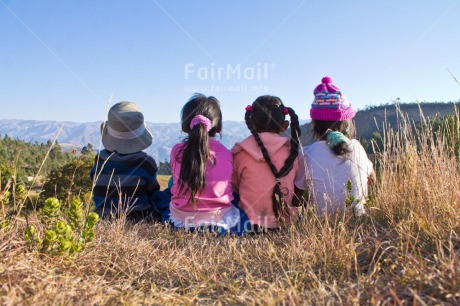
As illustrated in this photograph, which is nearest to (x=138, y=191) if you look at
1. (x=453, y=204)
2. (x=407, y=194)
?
(x=407, y=194)

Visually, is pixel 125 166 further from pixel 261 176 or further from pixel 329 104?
pixel 329 104

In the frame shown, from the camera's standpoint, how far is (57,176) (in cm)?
1839

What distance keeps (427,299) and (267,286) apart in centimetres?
73

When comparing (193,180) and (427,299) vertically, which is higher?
(193,180)

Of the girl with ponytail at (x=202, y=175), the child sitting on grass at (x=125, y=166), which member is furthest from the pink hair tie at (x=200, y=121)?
the child sitting on grass at (x=125, y=166)

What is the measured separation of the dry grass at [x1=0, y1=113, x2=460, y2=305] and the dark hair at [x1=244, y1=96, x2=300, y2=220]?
1.68ft

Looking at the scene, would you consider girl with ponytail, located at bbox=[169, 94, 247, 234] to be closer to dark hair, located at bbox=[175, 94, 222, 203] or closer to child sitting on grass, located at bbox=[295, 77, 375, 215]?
dark hair, located at bbox=[175, 94, 222, 203]

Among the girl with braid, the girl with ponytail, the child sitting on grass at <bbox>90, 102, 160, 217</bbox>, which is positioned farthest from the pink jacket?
the child sitting on grass at <bbox>90, 102, 160, 217</bbox>

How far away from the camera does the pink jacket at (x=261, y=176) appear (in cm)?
337

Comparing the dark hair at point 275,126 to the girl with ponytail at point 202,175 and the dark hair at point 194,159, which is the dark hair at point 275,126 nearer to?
the girl with ponytail at point 202,175

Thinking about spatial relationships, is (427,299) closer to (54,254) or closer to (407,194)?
(407,194)

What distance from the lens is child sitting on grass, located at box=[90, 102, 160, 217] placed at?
145 inches

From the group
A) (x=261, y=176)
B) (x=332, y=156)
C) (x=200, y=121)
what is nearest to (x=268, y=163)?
(x=261, y=176)

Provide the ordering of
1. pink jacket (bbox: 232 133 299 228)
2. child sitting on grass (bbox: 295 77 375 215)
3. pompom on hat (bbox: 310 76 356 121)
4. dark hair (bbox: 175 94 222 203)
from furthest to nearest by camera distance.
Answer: pompom on hat (bbox: 310 76 356 121) < pink jacket (bbox: 232 133 299 228) < child sitting on grass (bbox: 295 77 375 215) < dark hair (bbox: 175 94 222 203)
